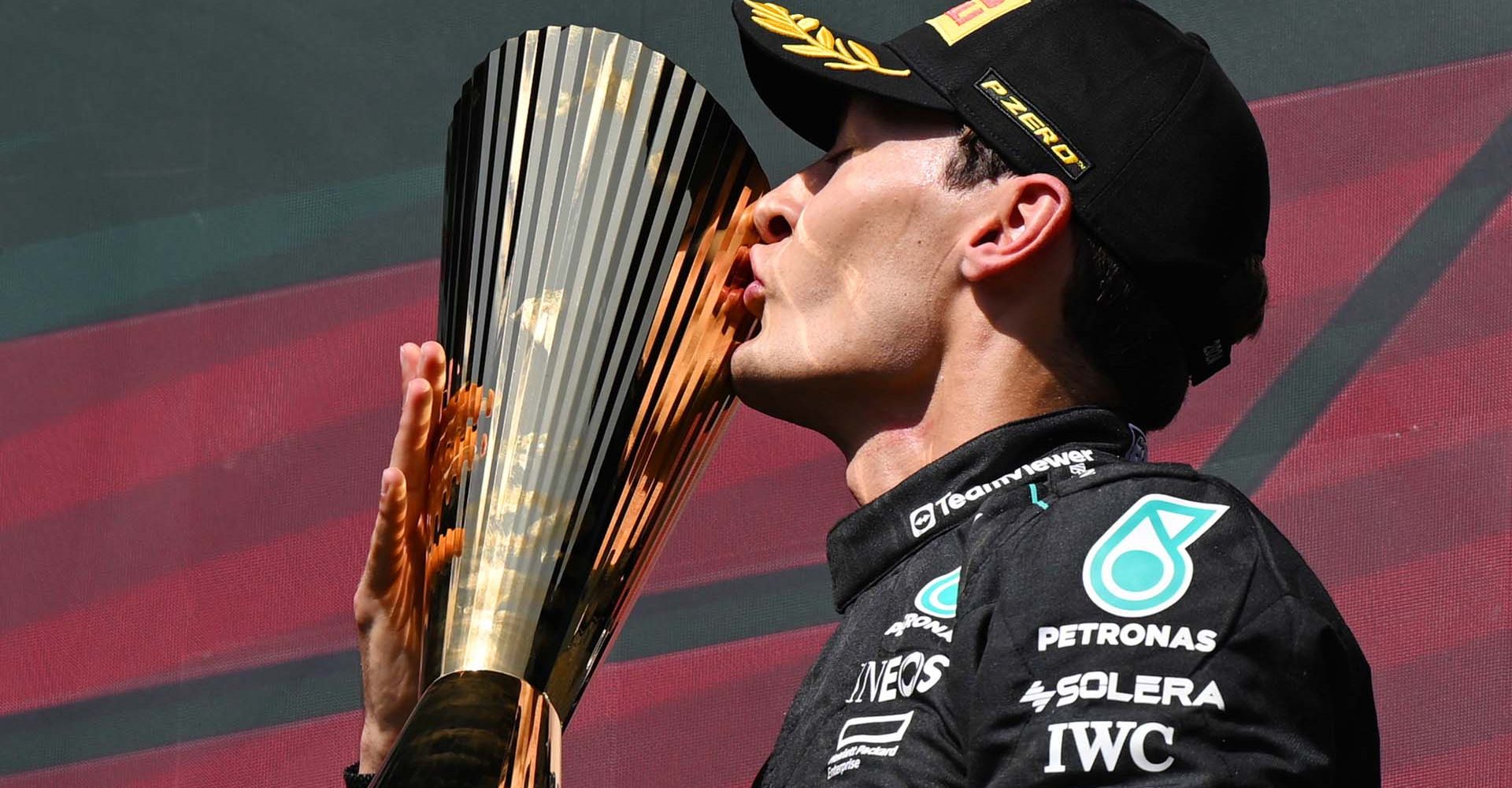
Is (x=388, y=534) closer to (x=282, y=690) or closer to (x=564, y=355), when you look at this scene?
(x=564, y=355)

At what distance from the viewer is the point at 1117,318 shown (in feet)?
4.38

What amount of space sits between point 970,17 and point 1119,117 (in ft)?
0.46

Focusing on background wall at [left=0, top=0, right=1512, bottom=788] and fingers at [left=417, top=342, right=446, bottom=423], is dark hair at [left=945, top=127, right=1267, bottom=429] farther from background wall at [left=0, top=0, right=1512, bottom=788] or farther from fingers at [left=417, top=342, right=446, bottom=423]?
background wall at [left=0, top=0, right=1512, bottom=788]

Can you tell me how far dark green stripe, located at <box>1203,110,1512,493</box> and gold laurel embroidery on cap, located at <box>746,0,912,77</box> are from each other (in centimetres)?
95

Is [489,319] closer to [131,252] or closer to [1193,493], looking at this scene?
[1193,493]

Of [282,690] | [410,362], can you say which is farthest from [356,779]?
[282,690]

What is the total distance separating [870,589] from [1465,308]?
1169mm

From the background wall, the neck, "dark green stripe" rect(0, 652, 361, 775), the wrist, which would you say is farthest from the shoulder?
"dark green stripe" rect(0, 652, 361, 775)

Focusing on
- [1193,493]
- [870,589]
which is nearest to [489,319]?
[870,589]

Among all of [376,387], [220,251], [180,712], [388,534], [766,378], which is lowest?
[180,712]

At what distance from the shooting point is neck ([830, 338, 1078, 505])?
1313mm

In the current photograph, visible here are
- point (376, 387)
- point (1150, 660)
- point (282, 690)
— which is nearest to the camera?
point (1150, 660)

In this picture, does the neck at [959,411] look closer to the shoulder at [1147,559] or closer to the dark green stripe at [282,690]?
the shoulder at [1147,559]

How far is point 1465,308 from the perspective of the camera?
7.14 feet
